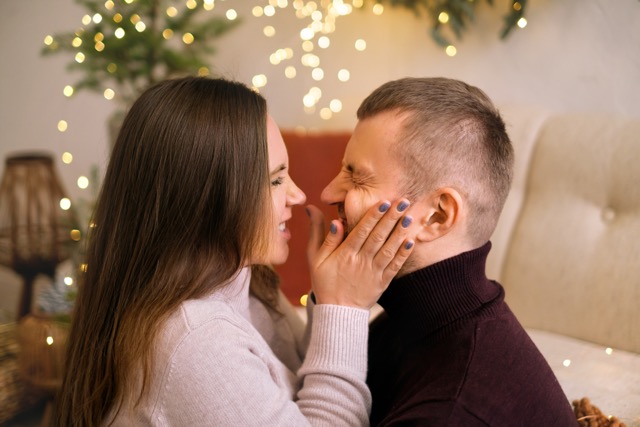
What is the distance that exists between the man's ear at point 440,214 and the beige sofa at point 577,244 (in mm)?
591

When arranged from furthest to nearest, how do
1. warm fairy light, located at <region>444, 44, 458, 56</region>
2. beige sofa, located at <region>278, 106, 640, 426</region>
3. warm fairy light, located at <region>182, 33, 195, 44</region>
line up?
warm fairy light, located at <region>182, 33, 195, 44</region> < warm fairy light, located at <region>444, 44, 458, 56</region> < beige sofa, located at <region>278, 106, 640, 426</region>

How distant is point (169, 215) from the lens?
104 centimetres

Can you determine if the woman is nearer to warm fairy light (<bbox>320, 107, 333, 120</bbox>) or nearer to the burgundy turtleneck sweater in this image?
the burgundy turtleneck sweater

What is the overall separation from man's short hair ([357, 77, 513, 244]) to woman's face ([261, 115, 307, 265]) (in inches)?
7.9

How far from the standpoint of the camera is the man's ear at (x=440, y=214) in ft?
3.39

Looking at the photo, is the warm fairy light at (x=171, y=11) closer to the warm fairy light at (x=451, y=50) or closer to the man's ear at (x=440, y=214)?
the warm fairy light at (x=451, y=50)

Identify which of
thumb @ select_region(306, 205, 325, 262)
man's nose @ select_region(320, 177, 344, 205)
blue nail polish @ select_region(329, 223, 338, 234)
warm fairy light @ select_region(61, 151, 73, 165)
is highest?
man's nose @ select_region(320, 177, 344, 205)

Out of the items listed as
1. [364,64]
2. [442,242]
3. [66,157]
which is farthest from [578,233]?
[66,157]

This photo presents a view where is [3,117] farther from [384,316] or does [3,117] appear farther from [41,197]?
[384,316]

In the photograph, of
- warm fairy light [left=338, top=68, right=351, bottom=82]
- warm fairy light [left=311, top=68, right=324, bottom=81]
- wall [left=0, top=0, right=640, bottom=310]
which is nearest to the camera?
wall [left=0, top=0, right=640, bottom=310]

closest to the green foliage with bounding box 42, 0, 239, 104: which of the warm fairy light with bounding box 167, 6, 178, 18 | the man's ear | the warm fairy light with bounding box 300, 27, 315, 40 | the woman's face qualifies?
the warm fairy light with bounding box 167, 6, 178, 18

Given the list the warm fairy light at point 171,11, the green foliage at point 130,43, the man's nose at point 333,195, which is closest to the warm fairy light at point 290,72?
the green foliage at point 130,43

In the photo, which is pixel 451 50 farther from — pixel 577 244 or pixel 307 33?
pixel 577 244

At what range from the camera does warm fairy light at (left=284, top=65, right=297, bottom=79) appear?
289 cm
